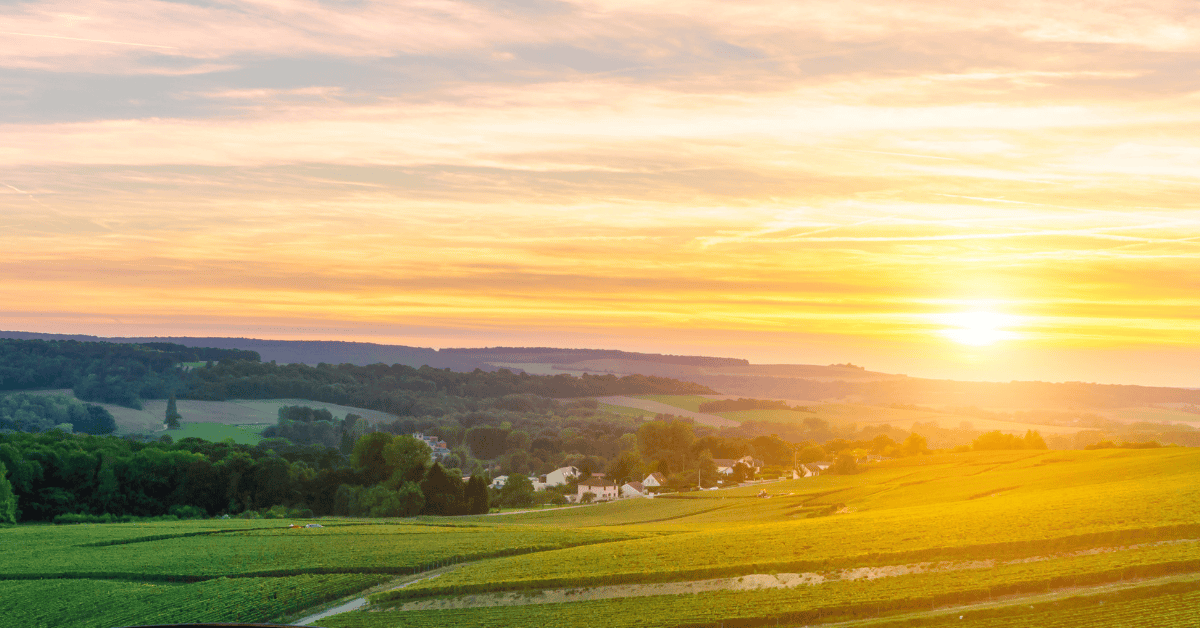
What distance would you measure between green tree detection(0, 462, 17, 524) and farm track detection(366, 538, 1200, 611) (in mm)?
69338

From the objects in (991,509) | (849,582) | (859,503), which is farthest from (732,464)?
(849,582)

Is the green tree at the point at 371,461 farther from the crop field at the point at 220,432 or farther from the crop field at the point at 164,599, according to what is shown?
the crop field at the point at 220,432

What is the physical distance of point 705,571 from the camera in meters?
41.6

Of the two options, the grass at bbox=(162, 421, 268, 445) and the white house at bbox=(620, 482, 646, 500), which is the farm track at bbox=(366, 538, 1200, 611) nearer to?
the white house at bbox=(620, 482, 646, 500)

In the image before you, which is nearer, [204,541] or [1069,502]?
[1069,502]

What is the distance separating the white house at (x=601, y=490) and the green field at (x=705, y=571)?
7148 centimetres

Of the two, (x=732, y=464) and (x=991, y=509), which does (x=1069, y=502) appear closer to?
(x=991, y=509)

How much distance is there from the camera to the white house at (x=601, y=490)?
137250 mm

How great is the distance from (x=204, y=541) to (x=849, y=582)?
48.8 meters

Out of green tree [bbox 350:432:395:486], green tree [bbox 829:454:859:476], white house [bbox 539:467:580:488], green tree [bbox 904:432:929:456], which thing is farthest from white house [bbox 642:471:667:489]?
green tree [bbox 350:432:395:486]

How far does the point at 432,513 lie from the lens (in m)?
104

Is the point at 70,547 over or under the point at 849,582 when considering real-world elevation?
under

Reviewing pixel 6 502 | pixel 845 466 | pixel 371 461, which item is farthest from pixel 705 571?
pixel 845 466

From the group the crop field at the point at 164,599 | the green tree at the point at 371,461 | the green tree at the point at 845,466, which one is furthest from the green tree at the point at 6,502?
the green tree at the point at 845,466
